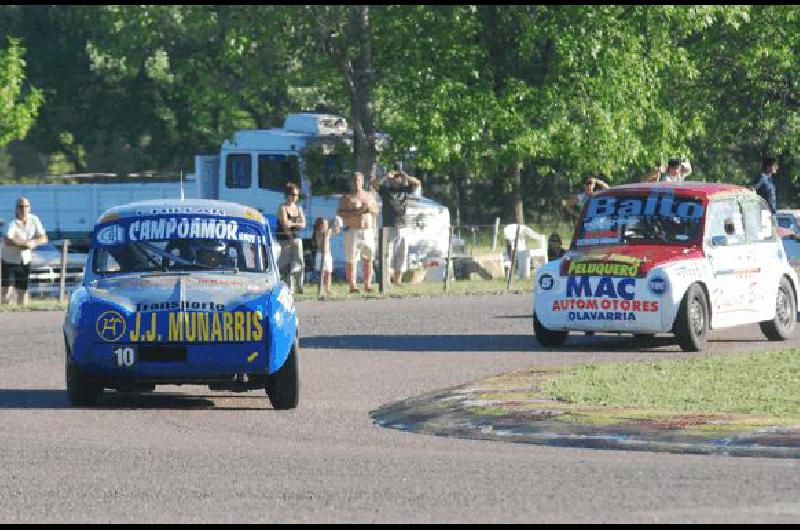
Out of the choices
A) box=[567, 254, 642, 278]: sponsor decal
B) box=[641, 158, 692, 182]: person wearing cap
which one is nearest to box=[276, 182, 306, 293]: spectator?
box=[641, 158, 692, 182]: person wearing cap

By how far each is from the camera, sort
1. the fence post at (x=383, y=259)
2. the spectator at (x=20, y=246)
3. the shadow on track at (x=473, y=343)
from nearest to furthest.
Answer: the shadow on track at (x=473, y=343), the spectator at (x=20, y=246), the fence post at (x=383, y=259)

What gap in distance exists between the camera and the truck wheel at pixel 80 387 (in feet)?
48.8

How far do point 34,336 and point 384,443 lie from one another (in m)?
10.4

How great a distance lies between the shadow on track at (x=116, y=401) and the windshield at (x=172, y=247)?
1.03 m

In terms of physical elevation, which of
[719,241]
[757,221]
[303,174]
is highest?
[757,221]

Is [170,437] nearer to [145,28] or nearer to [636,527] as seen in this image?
[636,527]

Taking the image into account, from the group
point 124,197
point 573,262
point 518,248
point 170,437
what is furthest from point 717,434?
point 124,197

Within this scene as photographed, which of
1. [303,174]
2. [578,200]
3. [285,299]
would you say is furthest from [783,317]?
[303,174]

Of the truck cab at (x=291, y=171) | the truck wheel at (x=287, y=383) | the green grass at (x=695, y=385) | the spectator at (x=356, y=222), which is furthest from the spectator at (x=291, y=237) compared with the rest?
the truck wheel at (x=287, y=383)

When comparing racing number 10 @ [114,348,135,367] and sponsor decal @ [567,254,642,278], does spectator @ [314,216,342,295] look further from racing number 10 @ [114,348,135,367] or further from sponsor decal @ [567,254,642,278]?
racing number 10 @ [114,348,135,367]

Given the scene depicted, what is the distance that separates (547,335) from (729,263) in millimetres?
1957

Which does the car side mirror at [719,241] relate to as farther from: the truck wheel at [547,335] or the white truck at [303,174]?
the white truck at [303,174]

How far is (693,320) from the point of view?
1930 centimetres

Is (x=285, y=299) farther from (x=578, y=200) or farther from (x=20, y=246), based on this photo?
(x=20, y=246)
